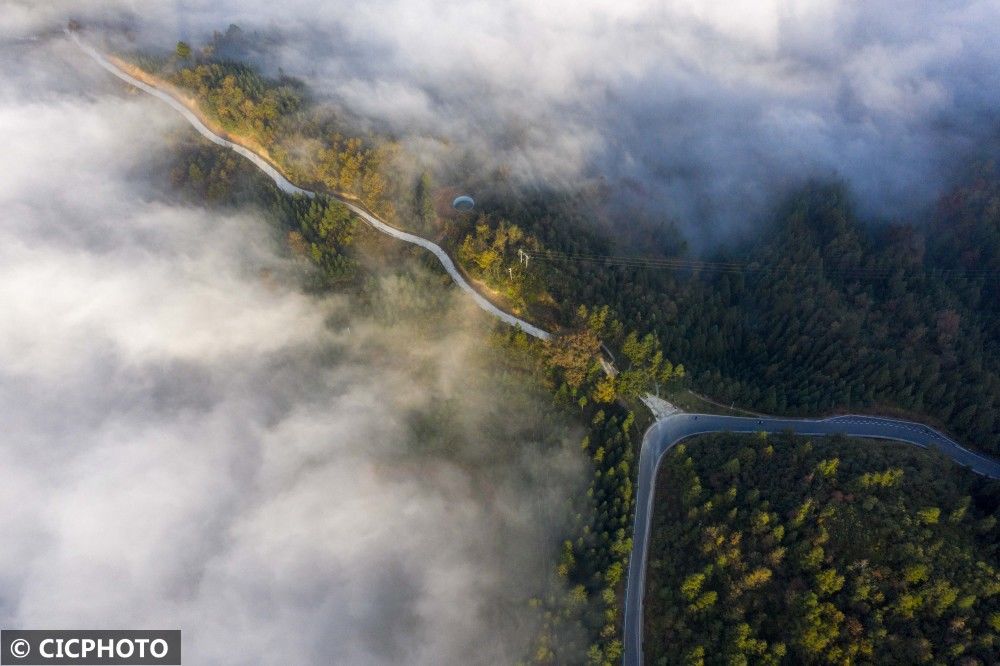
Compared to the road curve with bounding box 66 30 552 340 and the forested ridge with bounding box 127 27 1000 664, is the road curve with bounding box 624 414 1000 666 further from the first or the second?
the road curve with bounding box 66 30 552 340

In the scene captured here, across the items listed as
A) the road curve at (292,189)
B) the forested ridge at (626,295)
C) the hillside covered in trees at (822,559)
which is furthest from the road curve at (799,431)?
the road curve at (292,189)

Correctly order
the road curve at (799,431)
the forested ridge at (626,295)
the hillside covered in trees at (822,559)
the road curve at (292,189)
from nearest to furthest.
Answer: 1. the hillside covered in trees at (822,559)
2. the forested ridge at (626,295)
3. the road curve at (799,431)
4. the road curve at (292,189)

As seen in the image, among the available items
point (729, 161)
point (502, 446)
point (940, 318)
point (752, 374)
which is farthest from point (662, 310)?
point (729, 161)

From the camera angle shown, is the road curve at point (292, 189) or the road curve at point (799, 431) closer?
the road curve at point (799, 431)

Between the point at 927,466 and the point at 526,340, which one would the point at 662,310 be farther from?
the point at 927,466

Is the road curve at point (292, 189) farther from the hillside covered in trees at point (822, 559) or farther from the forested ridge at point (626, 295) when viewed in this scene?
the hillside covered in trees at point (822, 559)

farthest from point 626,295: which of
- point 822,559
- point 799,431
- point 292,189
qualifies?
point 292,189
